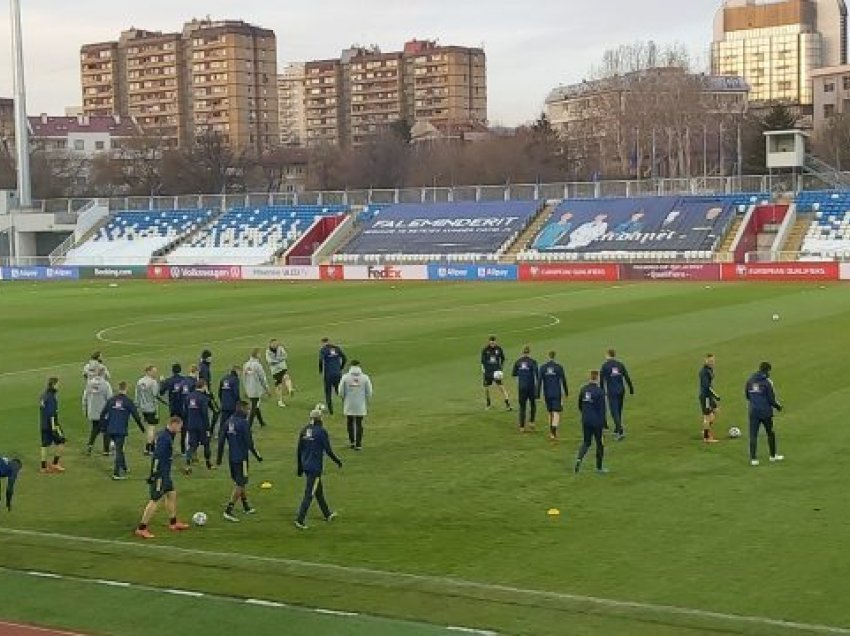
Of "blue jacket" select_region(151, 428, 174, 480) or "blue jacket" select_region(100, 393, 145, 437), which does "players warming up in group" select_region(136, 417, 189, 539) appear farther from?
"blue jacket" select_region(100, 393, 145, 437)

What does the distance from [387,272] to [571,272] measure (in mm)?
11627

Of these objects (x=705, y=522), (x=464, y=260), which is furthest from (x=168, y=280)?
(x=705, y=522)

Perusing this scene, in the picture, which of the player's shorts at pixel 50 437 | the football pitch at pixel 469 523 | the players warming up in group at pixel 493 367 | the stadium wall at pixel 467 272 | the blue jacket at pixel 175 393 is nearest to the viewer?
the football pitch at pixel 469 523

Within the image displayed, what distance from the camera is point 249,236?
8262cm

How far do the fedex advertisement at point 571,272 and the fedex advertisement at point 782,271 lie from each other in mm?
6224

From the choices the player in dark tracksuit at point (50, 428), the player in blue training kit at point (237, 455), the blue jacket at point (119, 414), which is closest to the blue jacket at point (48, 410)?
the player in dark tracksuit at point (50, 428)

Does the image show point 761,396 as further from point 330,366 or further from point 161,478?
point 330,366

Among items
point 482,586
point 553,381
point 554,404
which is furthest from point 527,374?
point 482,586

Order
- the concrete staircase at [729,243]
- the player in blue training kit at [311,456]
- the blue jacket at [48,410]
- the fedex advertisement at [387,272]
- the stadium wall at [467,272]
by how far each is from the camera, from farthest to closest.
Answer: the fedex advertisement at [387,272] < the concrete staircase at [729,243] < the stadium wall at [467,272] < the blue jacket at [48,410] < the player in blue training kit at [311,456]

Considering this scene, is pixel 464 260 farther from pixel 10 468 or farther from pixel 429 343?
pixel 10 468

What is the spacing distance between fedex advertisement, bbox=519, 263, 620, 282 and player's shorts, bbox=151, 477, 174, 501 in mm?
49692

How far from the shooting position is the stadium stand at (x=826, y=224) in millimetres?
62094

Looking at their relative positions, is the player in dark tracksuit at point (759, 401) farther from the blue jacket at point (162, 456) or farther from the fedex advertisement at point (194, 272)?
the fedex advertisement at point (194, 272)

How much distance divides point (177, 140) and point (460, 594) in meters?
182
